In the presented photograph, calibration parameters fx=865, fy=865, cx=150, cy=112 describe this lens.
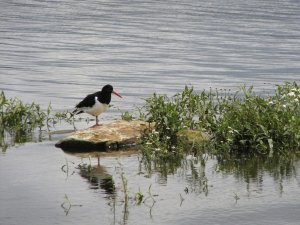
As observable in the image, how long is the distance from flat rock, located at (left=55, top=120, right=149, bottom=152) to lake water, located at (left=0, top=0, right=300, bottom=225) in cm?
37

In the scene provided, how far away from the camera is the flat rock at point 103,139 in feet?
55.6

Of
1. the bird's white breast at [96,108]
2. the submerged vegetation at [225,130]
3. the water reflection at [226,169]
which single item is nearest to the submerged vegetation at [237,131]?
the submerged vegetation at [225,130]

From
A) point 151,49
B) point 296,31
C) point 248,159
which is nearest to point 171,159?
point 248,159

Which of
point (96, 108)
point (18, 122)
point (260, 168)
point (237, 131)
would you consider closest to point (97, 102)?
point (96, 108)

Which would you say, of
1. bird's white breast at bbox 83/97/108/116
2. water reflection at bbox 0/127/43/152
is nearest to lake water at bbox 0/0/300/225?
water reflection at bbox 0/127/43/152

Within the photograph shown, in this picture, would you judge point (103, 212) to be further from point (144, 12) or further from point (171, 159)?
point (144, 12)

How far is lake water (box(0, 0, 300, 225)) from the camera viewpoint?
41.3 ft

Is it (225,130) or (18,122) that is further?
(18,122)

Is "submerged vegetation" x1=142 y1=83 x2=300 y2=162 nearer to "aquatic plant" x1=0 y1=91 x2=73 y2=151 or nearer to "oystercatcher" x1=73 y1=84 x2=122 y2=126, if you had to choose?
"oystercatcher" x1=73 y1=84 x2=122 y2=126

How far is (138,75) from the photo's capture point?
28.8m

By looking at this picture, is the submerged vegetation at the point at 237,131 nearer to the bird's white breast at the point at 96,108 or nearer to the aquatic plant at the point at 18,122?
the bird's white breast at the point at 96,108

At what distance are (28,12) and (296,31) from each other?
1628 centimetres

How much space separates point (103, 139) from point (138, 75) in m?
11.9

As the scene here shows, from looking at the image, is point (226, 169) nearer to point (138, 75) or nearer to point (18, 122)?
point (18, 122)
